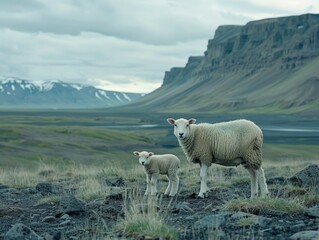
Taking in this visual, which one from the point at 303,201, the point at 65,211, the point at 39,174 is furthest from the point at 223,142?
the point at 39,174

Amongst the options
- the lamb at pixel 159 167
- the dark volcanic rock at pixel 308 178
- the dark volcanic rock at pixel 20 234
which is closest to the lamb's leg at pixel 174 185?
the lamb at pixel 159 167

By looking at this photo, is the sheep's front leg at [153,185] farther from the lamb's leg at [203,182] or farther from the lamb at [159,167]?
the lamb's leg at [203,182]

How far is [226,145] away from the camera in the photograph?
1453 cm

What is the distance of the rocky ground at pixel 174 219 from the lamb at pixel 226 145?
0.79 metres

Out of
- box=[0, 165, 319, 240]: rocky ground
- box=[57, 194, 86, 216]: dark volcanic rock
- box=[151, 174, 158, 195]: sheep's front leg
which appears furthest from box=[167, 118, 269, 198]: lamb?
box=[57, 194, 86, 216]: dark volcanic rock

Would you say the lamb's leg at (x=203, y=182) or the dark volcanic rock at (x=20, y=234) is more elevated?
the lamb's leg at (x=203, y=182)

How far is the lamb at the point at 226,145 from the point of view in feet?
47.2

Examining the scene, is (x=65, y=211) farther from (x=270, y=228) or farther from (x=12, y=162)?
(x=12, y=162)

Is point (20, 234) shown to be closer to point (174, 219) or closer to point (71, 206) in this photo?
point (174, 219)

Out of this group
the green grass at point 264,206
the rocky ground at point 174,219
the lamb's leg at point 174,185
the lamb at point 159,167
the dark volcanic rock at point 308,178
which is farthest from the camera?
the lamb at point 159,167

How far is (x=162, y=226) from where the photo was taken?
30.0ft

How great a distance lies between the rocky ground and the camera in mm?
9336

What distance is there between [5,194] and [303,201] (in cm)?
908

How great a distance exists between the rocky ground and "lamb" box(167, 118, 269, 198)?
0.79 meters
